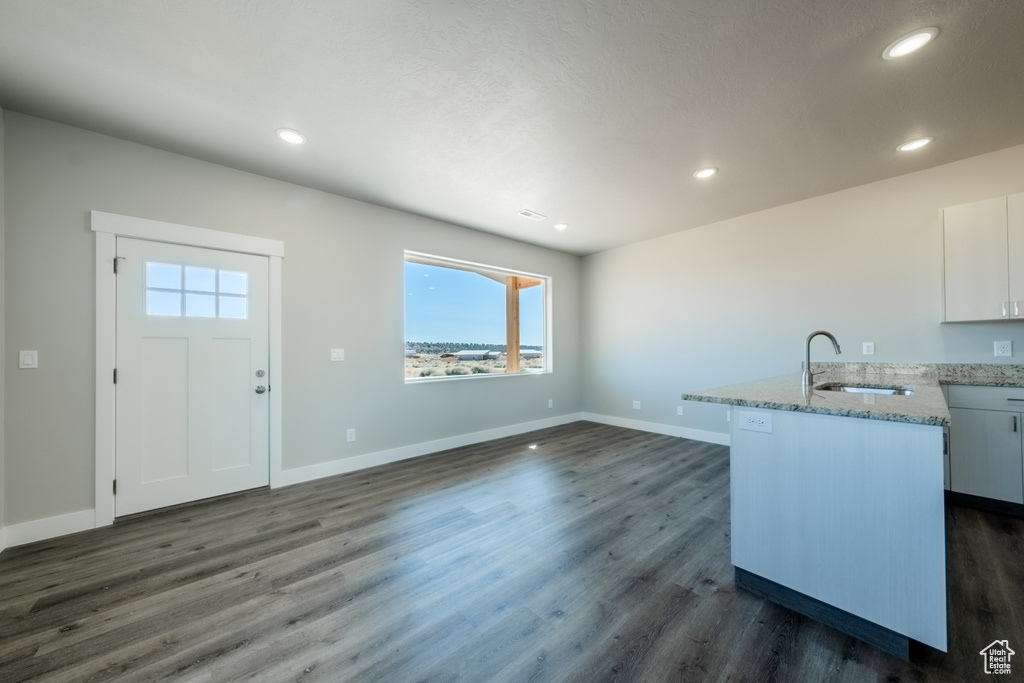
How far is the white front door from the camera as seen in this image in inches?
105

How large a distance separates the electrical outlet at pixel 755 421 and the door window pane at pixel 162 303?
155 inches

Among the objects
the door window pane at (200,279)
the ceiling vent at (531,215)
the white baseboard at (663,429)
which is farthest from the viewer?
the white baseboard at (663,429)

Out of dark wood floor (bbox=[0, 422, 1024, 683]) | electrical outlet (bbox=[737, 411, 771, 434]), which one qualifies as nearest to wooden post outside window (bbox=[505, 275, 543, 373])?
dark wood floor (bbox=[0, 422, 1024, 683])

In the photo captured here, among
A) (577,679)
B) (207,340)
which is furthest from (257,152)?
(577,679)

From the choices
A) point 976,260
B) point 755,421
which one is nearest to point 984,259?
point 976,260

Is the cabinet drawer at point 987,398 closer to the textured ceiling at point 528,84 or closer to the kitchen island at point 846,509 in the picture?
the kitchen island at point 846,509

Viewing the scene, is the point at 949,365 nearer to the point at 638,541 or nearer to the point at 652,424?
the point at 652,424

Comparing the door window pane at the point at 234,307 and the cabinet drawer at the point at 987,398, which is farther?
the door window pane at the point at 234,307

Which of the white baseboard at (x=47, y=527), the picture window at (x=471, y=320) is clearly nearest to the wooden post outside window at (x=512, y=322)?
the picture window at (x=471, y=320)

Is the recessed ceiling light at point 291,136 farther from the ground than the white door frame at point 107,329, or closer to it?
farther from the ground

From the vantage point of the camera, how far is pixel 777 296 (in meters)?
4.01

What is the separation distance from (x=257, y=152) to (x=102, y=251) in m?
1.25

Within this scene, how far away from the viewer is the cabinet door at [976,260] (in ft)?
8.91

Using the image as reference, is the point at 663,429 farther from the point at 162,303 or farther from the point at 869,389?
the point at 162,303
